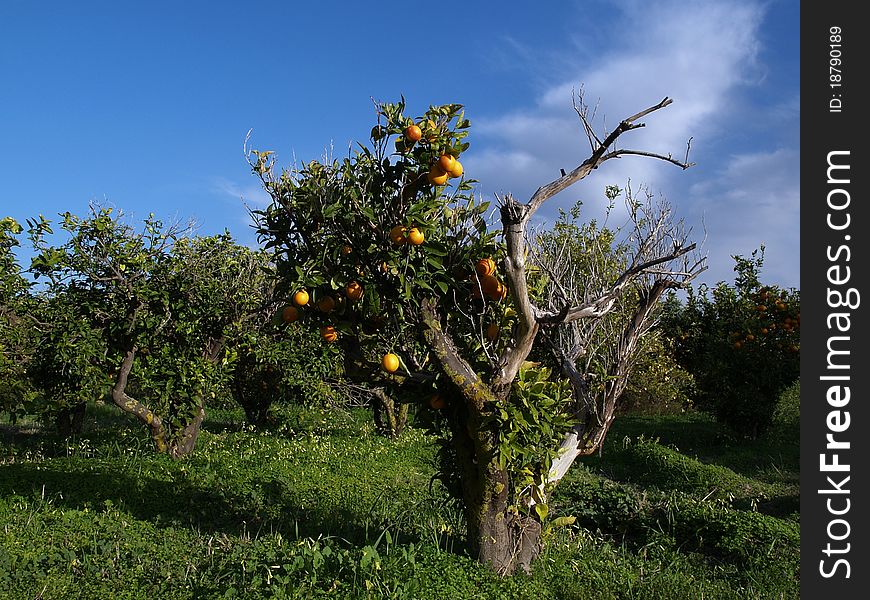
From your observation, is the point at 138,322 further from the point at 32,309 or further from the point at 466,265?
the point at 466,265

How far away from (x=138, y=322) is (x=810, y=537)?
986 cm

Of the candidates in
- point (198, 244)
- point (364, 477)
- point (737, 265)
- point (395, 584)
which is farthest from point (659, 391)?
point (395, 584)

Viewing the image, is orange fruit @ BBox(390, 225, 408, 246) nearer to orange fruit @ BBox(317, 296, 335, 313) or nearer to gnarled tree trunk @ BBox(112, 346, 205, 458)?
orange fruit @ BBox(317, 296, 335, 313)

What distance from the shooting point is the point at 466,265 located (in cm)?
593

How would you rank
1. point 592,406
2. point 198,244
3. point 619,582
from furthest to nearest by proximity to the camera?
1. point 198,244
2. point 592,406
3. point 619,582

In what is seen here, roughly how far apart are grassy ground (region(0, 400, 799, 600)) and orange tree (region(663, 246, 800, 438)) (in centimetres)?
341

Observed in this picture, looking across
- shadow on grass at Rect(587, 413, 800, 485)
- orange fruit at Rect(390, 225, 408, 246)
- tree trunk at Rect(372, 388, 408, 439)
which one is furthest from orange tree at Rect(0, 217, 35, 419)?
shadow on grass at Rect(587, 413, 800, 485)

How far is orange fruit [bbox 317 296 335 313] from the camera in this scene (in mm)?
5883

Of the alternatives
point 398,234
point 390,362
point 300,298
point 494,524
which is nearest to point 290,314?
point 300,298

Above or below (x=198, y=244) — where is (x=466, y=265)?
below

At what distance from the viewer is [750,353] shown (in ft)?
56.1

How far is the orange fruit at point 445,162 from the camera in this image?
18.0 ft

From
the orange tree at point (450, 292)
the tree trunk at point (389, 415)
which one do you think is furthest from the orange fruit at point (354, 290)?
the tree trunk at point (389, 415)

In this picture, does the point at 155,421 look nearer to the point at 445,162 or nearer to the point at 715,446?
the point at 445,162
